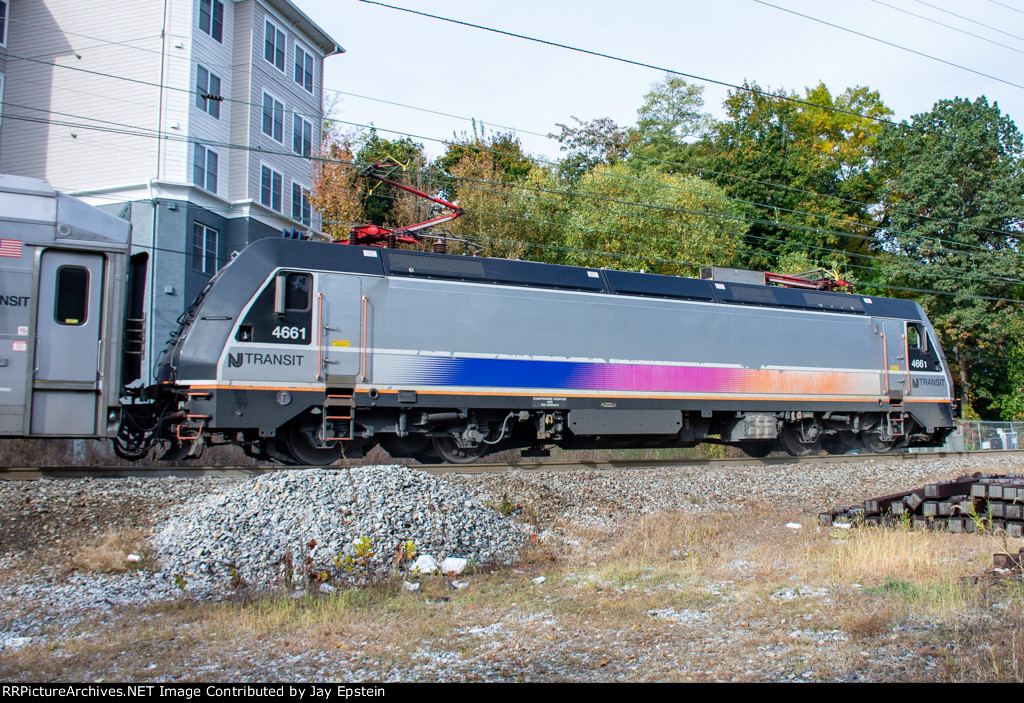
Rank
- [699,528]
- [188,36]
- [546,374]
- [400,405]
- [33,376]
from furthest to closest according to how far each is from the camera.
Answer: [188,36]
[546,374]
[400,405]
[33,376]
[699,528]

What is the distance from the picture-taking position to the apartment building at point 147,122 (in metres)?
25.6

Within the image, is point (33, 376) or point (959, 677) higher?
point (33, 376)

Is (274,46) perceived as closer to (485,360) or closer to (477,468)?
(485,360)

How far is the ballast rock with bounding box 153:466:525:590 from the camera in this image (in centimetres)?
697

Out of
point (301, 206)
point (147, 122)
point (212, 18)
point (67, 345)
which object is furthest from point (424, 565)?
point (301, 206)

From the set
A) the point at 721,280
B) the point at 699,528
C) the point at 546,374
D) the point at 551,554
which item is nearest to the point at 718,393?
the point at 721,280

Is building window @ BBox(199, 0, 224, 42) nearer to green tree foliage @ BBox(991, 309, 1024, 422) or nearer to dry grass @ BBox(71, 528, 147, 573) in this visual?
dry grass @ BBox(71, 528, 147, 573)

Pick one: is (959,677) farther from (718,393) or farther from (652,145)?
(652,145)

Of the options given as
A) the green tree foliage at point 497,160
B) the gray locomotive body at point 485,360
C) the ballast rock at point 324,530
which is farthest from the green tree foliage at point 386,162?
the ballast rock at point 324,530

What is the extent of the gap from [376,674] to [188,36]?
1085 inches

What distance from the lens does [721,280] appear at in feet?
48.8

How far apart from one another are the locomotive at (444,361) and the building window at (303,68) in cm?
2455

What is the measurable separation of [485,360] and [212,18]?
23.0m

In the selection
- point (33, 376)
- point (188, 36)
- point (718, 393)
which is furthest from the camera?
point (188, 36)
